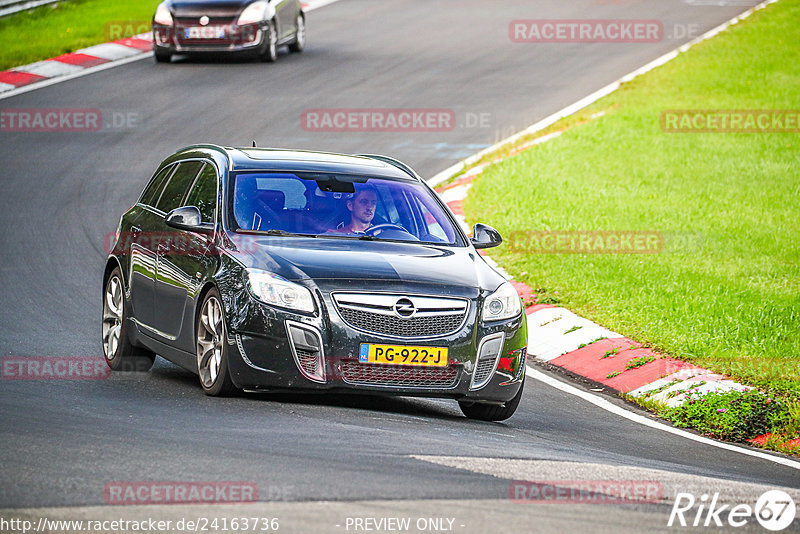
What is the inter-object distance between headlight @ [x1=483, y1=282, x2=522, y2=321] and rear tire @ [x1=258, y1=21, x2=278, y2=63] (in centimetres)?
1674

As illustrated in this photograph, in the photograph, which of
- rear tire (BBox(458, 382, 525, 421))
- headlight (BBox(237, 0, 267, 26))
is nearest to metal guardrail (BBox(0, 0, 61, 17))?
headlight (BBox(237, 0, 267, 26))

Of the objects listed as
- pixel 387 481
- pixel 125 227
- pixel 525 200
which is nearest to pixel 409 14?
pixel 525 200

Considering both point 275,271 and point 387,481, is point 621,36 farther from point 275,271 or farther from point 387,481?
point 387,481

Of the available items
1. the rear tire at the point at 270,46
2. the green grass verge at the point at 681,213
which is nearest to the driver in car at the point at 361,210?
the green grass verge at the point at 681,213

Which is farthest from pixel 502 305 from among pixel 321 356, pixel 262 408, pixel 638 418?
pixel 638 418

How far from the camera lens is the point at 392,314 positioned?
8.41 meters

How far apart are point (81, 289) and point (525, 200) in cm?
631

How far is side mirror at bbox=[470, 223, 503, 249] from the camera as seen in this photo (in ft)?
32.0

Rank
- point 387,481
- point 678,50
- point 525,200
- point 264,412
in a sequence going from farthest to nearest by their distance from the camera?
point 678,50 < point 525,200 < point 264,412 < point 387,481

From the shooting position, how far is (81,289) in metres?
13.2

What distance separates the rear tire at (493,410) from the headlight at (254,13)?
635 inches

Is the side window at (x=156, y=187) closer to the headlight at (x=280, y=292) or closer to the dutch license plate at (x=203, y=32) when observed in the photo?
the headlight at (x=280, y=292)

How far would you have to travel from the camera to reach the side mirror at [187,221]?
9.19 m

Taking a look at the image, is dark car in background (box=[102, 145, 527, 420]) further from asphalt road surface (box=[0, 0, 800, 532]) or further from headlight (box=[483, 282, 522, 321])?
asphalt road surface (box=[0, 0, 800, 532])
